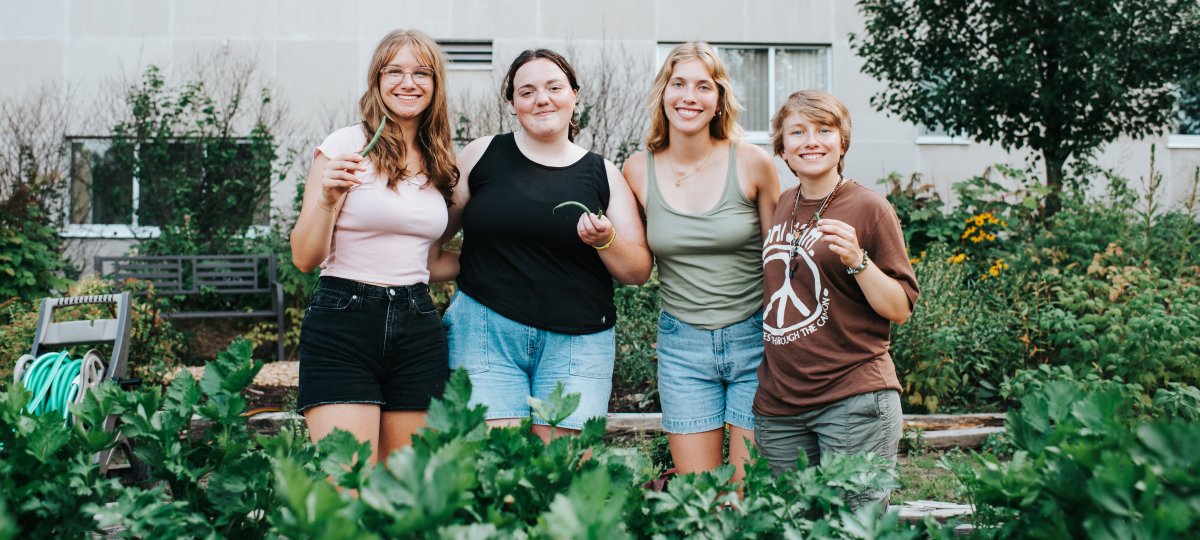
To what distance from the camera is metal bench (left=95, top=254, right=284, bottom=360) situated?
25.5 feet

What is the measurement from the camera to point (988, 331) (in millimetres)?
5324

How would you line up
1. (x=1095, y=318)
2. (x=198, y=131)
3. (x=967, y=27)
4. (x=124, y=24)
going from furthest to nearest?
(x=124, y=24)
(x=198, y=131)
(x=967, y=27)
(x=1095, y=318)

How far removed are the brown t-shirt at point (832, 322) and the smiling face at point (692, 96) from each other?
0.51 metres

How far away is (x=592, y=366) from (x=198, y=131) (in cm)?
818

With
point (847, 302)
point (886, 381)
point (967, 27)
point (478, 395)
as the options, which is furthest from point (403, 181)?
point (967, 27)

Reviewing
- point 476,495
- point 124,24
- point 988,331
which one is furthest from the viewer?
point 124,24

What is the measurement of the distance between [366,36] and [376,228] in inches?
341

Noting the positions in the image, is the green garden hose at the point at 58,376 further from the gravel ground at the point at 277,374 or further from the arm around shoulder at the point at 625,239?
the arm around shoulder at the point at 625,239

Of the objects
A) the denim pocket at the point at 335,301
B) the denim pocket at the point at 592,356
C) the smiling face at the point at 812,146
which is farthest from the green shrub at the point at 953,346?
the denim pocket at the point at 335,301

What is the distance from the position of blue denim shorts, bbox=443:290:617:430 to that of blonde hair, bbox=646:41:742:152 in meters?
0.72

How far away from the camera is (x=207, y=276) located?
802 cm

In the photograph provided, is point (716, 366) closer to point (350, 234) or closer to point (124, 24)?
point (350, 234)

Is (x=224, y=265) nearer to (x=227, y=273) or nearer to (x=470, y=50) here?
(x=227, y=273)

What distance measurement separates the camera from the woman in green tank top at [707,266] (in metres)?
2.49
